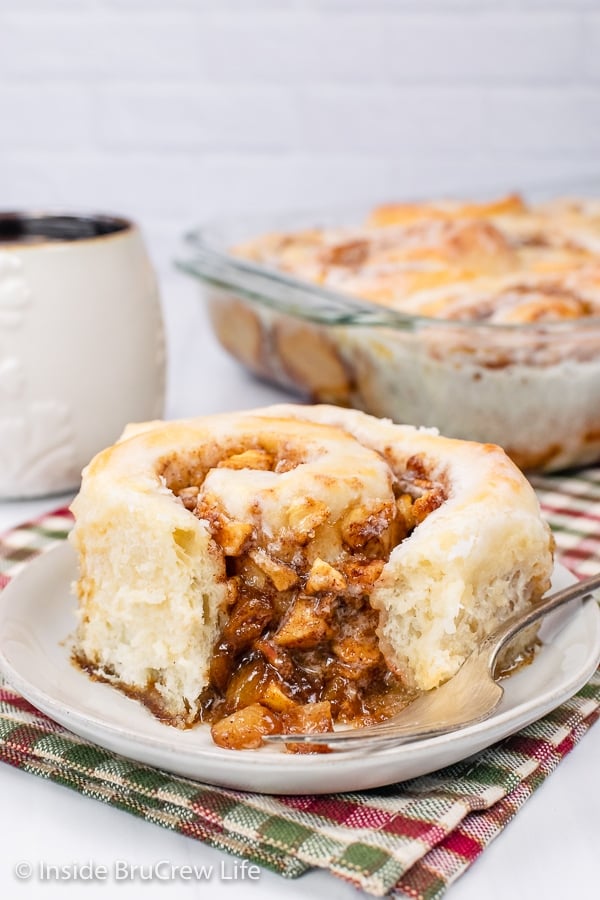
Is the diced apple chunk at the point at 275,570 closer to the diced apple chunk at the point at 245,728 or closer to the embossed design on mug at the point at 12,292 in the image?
the diced apple chunk at the point at 245,728

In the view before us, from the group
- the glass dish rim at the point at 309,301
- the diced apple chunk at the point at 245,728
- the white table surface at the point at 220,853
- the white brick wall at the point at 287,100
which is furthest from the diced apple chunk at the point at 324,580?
the white brick wall at the point at 287,100

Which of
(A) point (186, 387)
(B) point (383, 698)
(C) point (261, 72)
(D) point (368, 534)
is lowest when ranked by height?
(A) point (186, 387)

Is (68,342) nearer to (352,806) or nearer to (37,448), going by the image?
(37,448)

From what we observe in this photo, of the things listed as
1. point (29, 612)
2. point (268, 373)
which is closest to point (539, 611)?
point (29, 612)

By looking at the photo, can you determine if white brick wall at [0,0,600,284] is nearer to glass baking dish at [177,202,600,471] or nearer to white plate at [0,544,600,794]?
glass baking dish at [177,202,600,471]

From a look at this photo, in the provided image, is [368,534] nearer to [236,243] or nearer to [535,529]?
[535,529]

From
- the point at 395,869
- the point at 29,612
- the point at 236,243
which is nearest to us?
the point at 395,869
